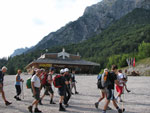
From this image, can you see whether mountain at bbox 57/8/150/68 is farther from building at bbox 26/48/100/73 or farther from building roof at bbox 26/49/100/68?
building at bbox 26/48/100/73

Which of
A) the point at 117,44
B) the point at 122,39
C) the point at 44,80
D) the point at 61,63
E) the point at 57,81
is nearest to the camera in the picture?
the point at 57,81

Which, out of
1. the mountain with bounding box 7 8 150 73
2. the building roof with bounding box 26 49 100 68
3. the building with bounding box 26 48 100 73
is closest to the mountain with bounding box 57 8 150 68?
the mountain with bounding box 7 8 150 73

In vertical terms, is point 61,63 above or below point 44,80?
above

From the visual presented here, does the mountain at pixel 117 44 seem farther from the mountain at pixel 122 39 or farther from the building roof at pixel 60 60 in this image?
the building roof at pixel 60 60

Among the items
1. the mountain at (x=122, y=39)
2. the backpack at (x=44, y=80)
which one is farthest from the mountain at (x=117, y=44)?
the backpack at (x=44, y=80)

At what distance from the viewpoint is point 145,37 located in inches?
4245

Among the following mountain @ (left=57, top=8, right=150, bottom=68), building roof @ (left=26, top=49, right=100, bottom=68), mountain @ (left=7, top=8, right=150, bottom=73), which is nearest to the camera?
building roof @ (left=26, top=49, right=100, bottom=68)

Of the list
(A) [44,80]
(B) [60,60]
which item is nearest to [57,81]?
(A) [44,80]

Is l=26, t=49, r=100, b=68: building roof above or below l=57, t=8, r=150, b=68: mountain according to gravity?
below

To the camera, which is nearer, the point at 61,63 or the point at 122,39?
the point at 61,63

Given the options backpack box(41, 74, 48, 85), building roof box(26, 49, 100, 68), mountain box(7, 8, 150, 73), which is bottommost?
backpack box(41, 74, 48, 85)

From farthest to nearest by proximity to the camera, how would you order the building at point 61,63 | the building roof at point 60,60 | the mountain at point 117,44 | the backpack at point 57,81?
1. the mountain at point 117,44
2. the building roof at point 60,60
3. the building at point 61,63
4. the backpack at point 57,81

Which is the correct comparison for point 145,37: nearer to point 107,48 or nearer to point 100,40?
point 107,48

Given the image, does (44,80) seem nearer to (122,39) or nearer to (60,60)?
(60,60)
